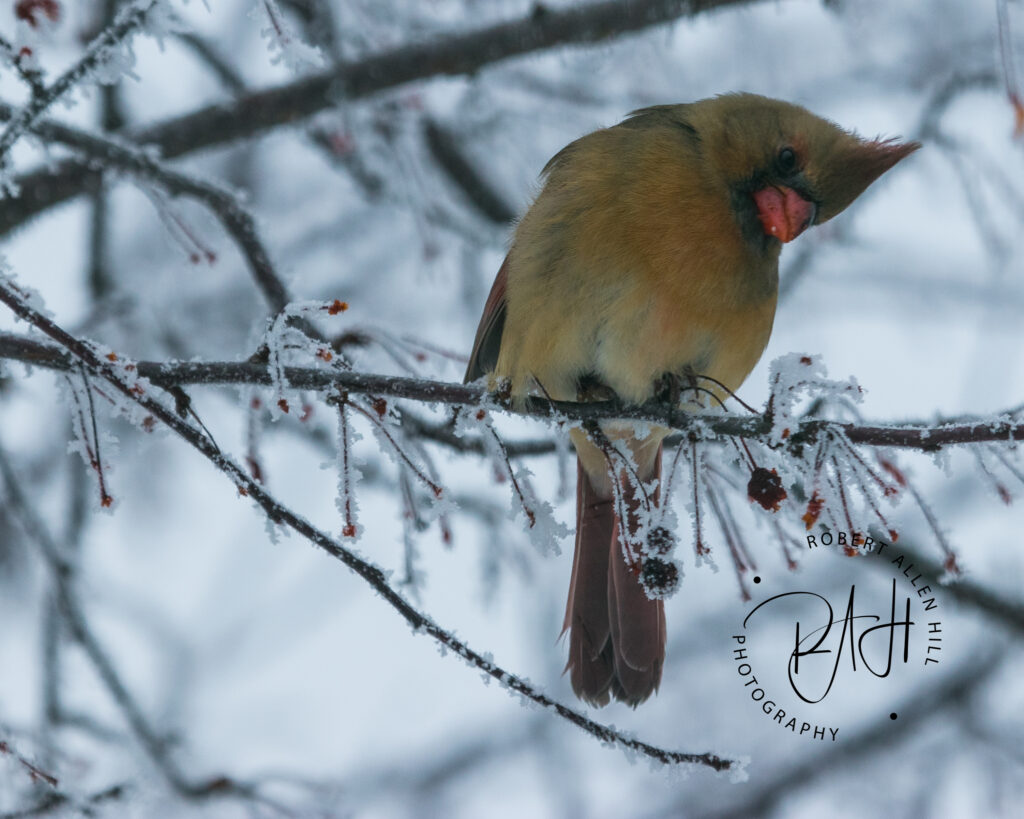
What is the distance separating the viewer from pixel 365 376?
6.63 feet

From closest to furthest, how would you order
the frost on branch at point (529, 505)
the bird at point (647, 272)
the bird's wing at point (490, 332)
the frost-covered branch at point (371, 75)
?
1. the frost on branch at point (529, 505)
2. the bird at point (647, 272)
3. the bird's wing at point (490, 332)
4. the frost-covered branch at point (371, 75)

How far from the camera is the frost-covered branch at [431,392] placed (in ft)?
6.28

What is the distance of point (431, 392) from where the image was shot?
2113 mm

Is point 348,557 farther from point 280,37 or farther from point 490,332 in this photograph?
point 490,332

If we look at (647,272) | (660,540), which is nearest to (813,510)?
(660,540)

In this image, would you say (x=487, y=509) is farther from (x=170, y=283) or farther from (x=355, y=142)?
(x=170, y=283)

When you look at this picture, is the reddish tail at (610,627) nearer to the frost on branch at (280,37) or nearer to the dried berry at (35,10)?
the frost on branch at (280,37)

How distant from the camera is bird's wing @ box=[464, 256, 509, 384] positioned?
10.9ft

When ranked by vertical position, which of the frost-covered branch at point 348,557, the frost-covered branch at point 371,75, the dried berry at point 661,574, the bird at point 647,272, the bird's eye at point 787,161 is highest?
the frost-covered branch at point 371,75

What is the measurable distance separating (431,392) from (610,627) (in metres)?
1.27

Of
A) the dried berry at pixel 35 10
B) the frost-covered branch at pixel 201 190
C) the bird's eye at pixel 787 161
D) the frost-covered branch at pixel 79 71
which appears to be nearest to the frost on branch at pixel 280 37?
the frost-covered branch at pixel 79 71

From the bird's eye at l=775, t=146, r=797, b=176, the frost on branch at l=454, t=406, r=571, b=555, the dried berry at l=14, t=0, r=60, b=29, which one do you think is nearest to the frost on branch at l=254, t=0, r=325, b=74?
the dried berry at l=14, t=0, r=60, b=29

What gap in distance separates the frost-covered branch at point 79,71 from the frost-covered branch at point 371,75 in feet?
5.27

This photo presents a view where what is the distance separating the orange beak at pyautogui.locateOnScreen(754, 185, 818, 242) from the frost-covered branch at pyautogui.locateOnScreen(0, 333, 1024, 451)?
107cm
